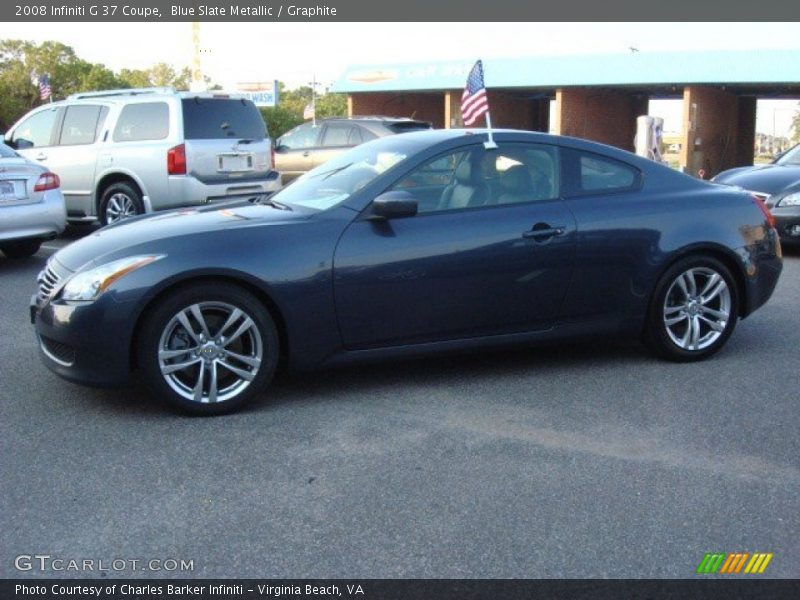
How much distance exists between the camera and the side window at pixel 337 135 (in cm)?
1722

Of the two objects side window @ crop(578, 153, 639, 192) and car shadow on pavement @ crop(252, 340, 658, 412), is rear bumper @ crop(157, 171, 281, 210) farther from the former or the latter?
side window @ crop(578, 153, 639, 192)

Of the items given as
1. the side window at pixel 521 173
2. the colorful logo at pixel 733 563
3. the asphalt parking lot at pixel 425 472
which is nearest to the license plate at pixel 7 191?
the asphalt parking lot at pixel 425 472

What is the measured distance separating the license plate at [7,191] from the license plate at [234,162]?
8.86 feet

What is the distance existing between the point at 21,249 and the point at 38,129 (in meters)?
3.06

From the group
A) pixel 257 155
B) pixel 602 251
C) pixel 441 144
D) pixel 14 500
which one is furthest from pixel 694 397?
pixel 257 155

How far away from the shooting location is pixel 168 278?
472 centimetres

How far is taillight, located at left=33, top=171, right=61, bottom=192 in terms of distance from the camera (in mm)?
9695

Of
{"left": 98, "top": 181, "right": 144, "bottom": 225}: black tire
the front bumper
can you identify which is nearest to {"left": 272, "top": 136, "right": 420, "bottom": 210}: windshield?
the front bumper

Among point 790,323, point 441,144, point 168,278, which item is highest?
point 441,144

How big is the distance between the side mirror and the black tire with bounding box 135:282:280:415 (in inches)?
33.2

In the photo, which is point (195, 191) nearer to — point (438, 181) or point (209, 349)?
point (438, 181)

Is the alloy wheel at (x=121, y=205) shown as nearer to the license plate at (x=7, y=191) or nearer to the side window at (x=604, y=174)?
the license plate at (x=7, y=191)

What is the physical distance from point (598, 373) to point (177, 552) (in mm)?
3163

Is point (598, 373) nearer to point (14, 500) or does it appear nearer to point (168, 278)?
point (168, 278)
